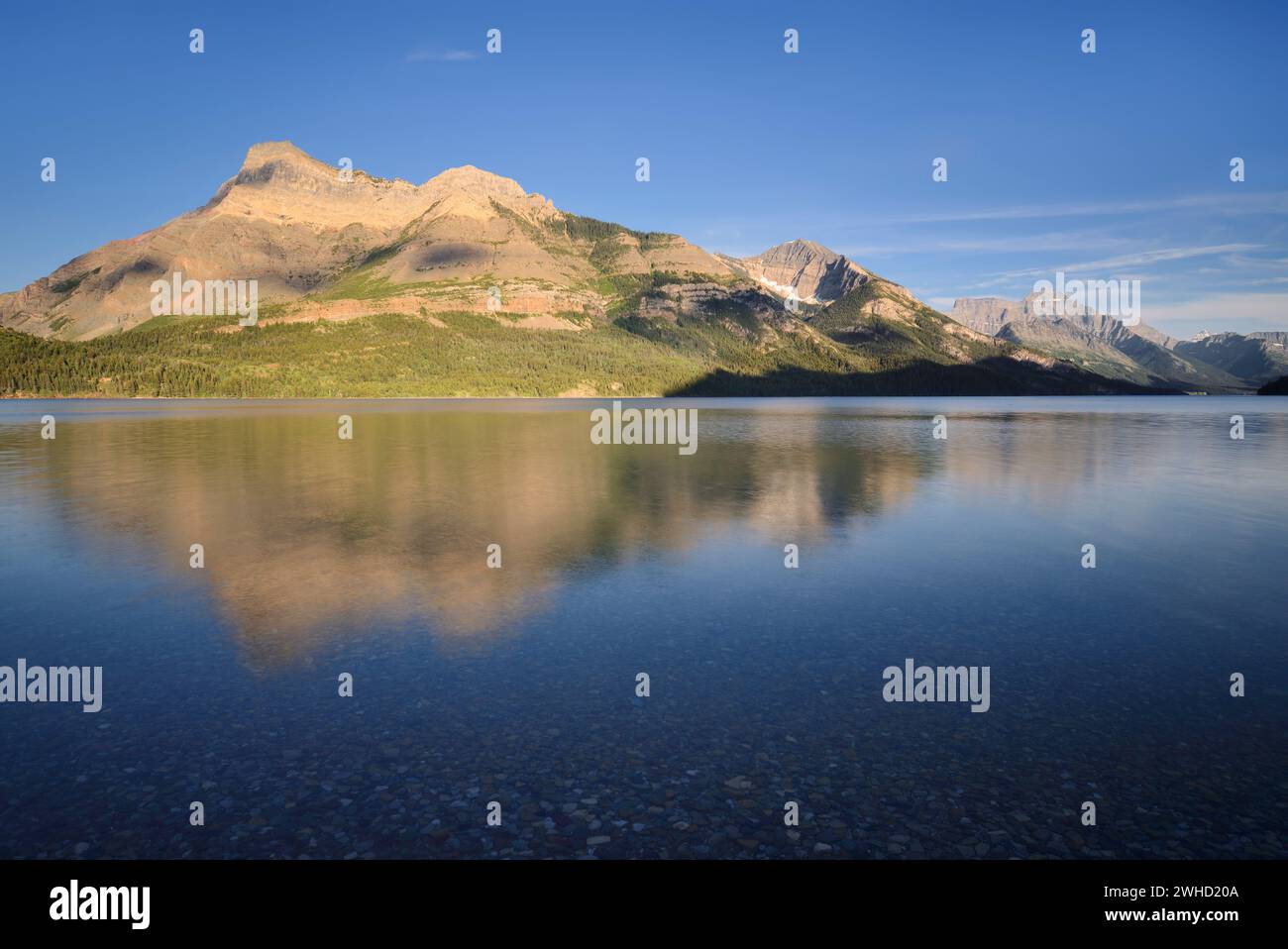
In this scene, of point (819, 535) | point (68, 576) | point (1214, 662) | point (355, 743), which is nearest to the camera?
point (355, 743)

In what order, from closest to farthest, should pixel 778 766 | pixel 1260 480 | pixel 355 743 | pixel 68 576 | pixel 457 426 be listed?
pixel 778 766, pixel 355 743, pixel 68 576, pixel 1260 480, pixel 457 426

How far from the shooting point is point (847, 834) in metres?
9.00

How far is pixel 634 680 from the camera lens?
14.3 meters

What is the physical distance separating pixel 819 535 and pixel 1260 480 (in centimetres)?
3744

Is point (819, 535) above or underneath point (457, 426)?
underneath

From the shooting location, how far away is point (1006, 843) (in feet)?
29.0

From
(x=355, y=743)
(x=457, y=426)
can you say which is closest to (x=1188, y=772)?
(x=355, y=743)

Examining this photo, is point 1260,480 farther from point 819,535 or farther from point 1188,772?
point 1188,772

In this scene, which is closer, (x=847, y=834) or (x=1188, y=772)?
(x=847, y=834)

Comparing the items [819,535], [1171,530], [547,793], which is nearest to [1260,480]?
[1171,530]

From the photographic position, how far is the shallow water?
9.30 meters

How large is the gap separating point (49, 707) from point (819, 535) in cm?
2383

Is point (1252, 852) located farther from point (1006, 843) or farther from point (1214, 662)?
point (1214, 662)

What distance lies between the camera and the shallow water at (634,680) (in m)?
9.30
